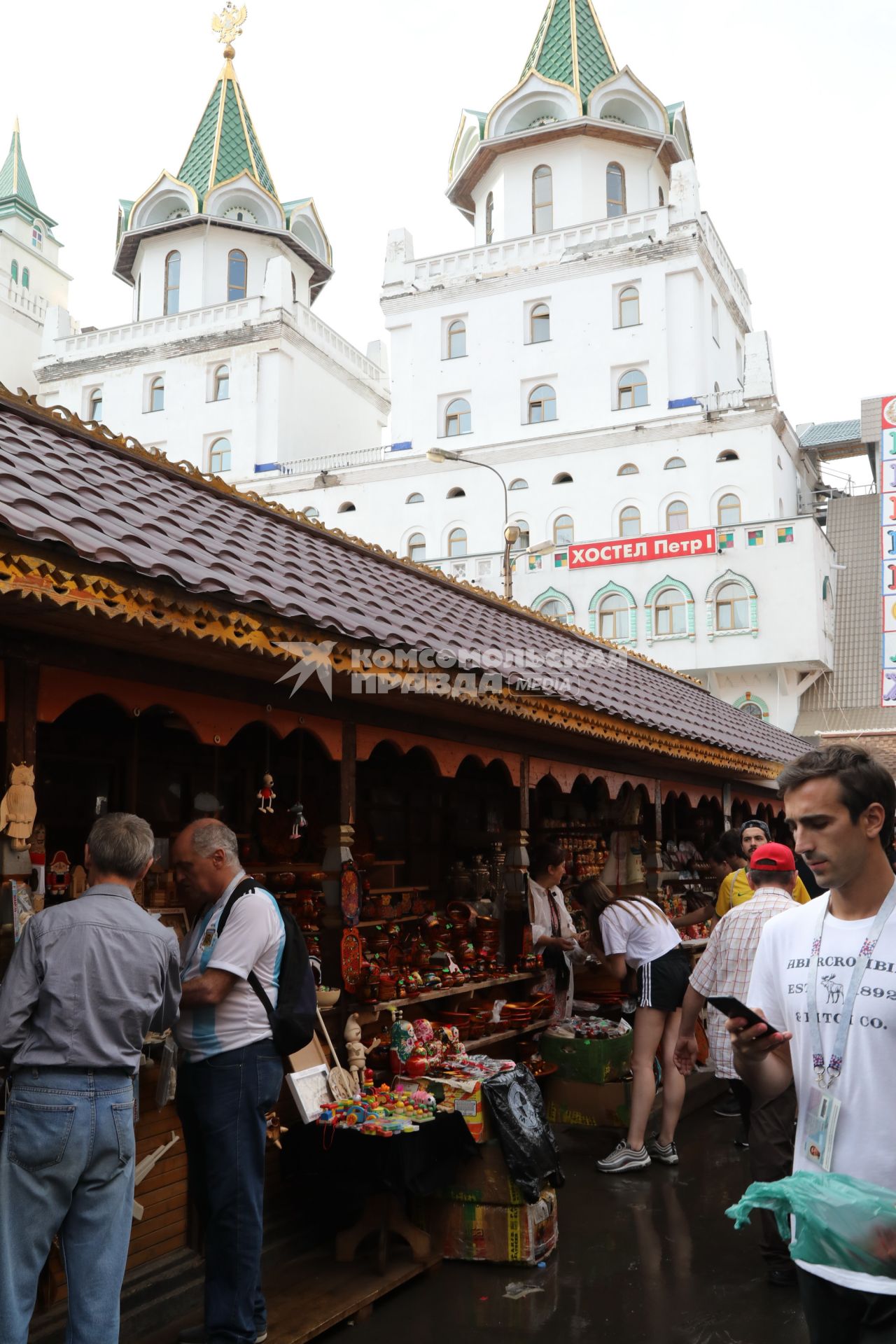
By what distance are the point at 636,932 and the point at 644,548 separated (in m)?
24.5

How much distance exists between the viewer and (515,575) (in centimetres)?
3216

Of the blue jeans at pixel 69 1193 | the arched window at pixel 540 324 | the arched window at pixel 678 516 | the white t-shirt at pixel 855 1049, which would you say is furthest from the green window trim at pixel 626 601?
the white t-shirt at pixel 855 1049

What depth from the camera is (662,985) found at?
6906mm

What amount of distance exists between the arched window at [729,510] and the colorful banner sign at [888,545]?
4508 millimetres

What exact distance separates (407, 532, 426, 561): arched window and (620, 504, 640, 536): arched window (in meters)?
6.21

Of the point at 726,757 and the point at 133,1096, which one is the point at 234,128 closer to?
the point at 726,757

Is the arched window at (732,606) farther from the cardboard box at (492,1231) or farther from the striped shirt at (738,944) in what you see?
the cardboard box at (492,1231)

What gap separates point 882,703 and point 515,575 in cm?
1052

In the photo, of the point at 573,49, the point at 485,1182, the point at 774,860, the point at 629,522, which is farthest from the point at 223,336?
the point at 485,1182

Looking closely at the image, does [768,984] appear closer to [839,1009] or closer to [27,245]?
[839,1009]

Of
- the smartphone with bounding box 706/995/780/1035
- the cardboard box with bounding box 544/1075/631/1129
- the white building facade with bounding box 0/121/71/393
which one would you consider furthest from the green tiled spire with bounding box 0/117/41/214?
the smartphone with bounding box 706/995/780/1035

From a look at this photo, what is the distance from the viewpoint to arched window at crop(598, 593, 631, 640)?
3086cm

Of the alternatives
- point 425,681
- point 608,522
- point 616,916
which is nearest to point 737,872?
point 616,916

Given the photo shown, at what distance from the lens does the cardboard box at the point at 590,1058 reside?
774cm
